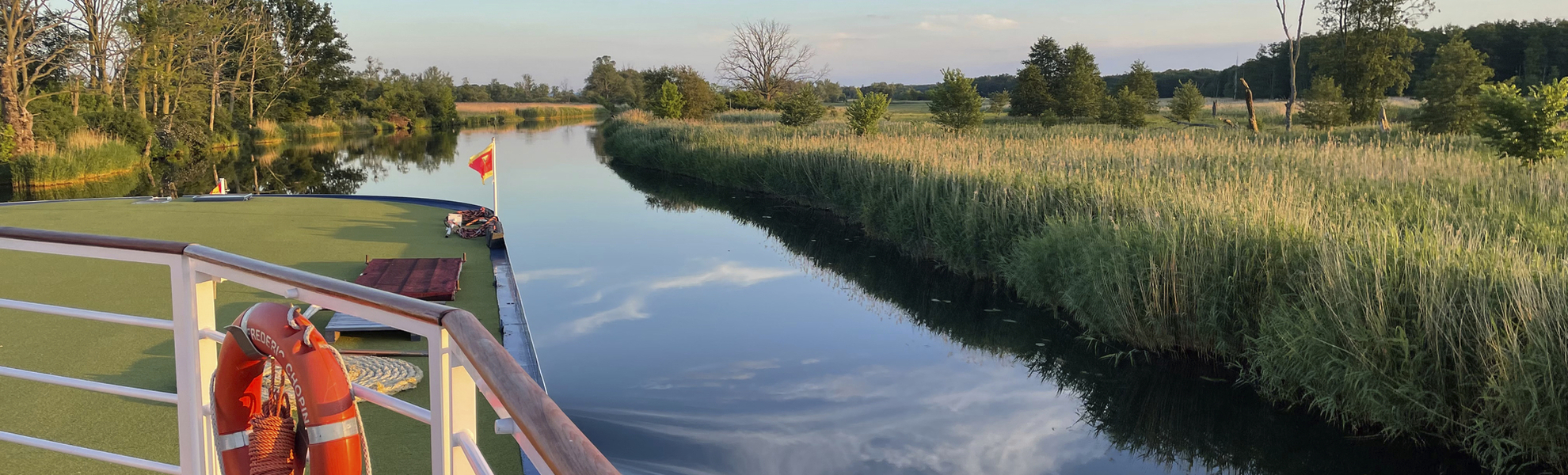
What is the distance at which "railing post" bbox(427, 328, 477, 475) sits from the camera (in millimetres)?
1421

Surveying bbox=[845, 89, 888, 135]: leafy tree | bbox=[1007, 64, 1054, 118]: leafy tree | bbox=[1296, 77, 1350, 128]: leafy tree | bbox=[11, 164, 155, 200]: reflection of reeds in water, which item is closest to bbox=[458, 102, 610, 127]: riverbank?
bbox=[1007, 64, 1054, 118]: leafy tree

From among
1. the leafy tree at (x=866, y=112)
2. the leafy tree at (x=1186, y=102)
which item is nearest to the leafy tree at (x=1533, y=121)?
the leafy tree at (x=866, y=112)

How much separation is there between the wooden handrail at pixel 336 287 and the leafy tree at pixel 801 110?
88.8ft

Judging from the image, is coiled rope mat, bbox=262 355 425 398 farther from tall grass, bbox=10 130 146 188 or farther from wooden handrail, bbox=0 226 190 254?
tall grass, bbox=10 130 146 188

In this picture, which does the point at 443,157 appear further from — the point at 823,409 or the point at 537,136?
the point at 823,409

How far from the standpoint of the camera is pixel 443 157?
31.5 meters

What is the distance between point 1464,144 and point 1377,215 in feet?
37.7

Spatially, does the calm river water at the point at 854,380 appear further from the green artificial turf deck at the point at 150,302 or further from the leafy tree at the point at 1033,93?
the leafy tree at the point at 1033,93

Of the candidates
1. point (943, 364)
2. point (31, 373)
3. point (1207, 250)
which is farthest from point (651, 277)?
point (31, 373)

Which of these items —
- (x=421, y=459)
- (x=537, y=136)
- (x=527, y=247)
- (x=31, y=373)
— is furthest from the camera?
(x=537, y=136)

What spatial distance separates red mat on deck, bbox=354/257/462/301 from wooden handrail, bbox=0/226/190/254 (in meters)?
4.64

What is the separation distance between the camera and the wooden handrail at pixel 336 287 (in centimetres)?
141

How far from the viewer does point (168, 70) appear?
94.7 feet

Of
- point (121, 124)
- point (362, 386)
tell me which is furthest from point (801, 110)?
point (362, 386)
